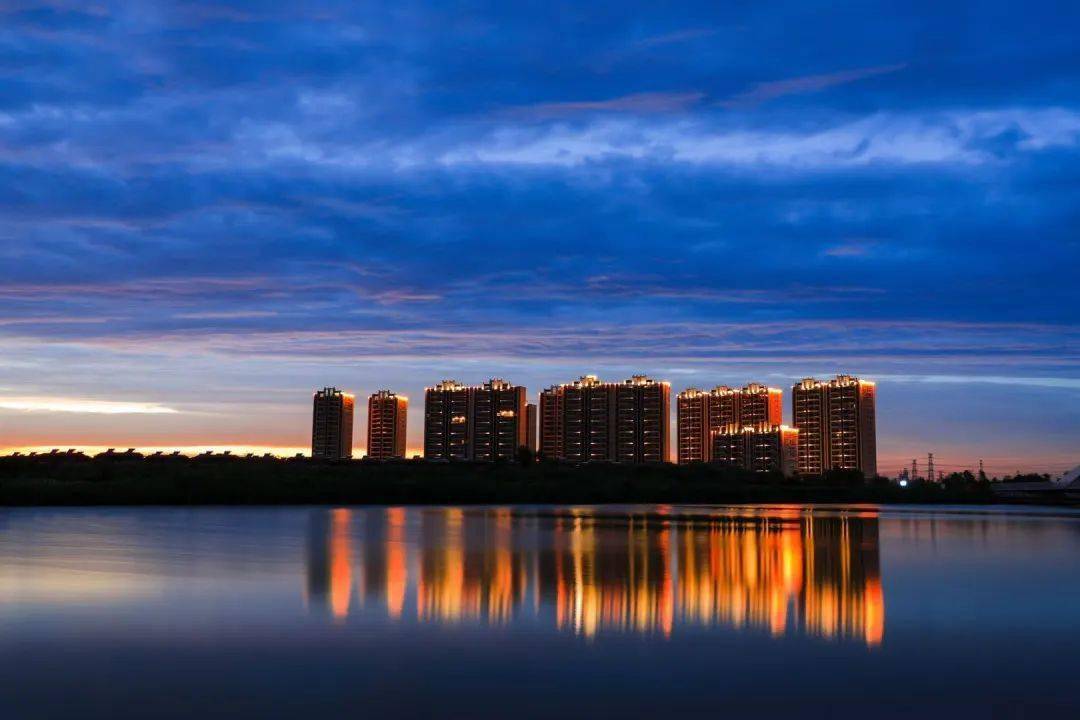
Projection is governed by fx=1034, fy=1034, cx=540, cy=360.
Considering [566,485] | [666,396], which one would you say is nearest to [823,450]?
[666,396]

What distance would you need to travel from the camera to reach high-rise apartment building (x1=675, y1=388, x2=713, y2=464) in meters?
184

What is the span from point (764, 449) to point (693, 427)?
27605 millimetres

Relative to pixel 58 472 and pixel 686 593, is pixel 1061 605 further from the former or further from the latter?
pixel 58 472

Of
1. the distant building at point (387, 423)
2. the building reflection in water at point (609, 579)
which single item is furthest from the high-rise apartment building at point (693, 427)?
the building reflection in water at point (609, 579)

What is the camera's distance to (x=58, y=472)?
78562 millimetres

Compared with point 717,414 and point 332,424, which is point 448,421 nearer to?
point 332,424

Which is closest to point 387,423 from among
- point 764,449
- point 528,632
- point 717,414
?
point 717,414

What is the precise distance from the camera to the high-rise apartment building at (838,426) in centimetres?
16375

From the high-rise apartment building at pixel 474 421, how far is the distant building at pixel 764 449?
33.9 metres

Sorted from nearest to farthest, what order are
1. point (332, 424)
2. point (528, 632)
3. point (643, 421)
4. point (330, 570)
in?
1. point (528, 632)
2. point (330, 570)
3. point (643, 421)
4. point (332, 424)

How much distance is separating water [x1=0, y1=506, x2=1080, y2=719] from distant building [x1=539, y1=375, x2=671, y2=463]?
132030 mm

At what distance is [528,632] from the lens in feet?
45.0

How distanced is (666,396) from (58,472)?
101 meters

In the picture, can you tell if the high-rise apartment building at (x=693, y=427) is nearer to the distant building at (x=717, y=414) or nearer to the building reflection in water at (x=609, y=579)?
the distant building at (x=717, y=414)
